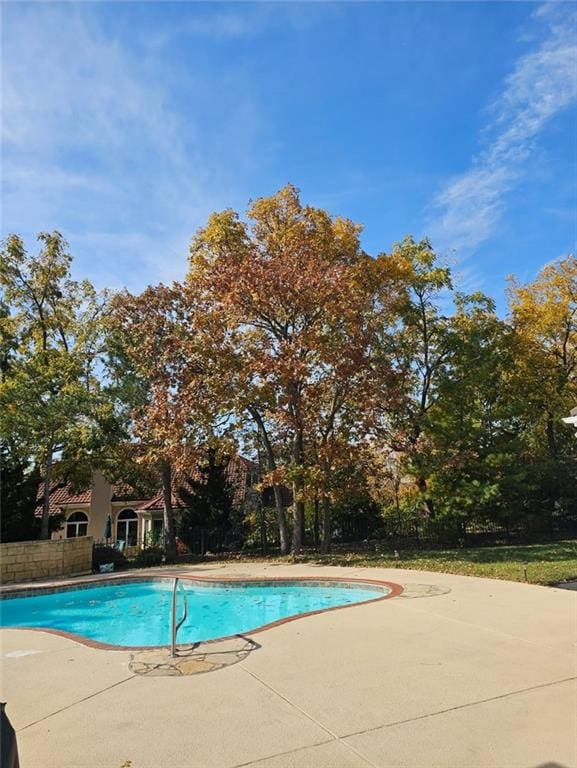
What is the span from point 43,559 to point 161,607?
5.53m

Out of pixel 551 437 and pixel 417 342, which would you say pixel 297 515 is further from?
pixel 551 437

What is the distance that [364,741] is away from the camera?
358 cm

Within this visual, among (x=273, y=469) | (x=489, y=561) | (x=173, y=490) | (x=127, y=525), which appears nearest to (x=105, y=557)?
(x=173, y=490)

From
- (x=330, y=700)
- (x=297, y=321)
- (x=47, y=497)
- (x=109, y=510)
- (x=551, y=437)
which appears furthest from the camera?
(x=109, y=510)

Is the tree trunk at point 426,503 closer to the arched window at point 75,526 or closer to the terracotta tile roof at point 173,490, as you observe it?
the terracotta tile roof at point 173,490

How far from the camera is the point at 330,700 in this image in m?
4.34

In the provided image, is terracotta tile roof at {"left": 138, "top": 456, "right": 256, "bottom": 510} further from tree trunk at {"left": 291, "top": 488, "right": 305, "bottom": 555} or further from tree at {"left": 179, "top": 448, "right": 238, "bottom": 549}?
tree trunk at {"left": 291, "top": 488, "right": 305, "bottom": 555}

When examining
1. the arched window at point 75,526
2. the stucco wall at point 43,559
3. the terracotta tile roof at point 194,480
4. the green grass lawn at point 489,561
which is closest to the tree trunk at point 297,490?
the green grass lawn at point 489,561

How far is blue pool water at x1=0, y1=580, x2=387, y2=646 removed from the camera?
404 inches

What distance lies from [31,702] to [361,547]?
52.8 feet

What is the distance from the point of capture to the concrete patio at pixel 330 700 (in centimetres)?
345

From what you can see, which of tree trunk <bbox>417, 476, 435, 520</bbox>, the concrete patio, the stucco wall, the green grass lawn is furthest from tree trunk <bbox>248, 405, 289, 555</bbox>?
the concrete patio

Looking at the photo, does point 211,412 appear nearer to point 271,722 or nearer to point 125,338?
point 125,338

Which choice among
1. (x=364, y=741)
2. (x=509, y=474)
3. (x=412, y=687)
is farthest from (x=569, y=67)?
(x=509, y=474)
